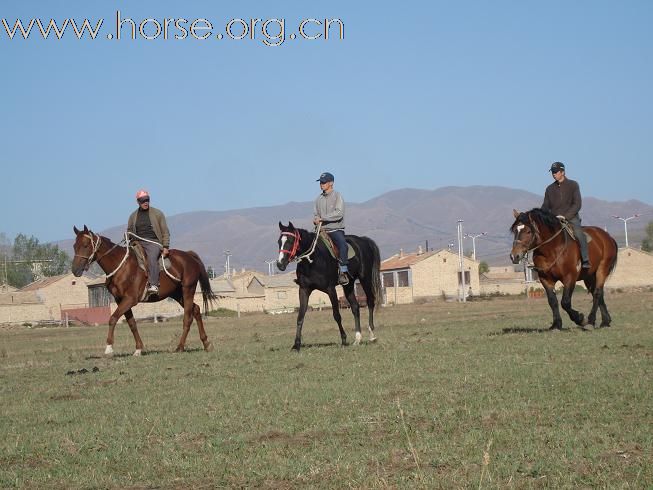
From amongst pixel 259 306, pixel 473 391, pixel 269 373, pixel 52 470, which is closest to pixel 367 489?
pixel 52 470

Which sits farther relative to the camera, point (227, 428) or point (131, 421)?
point (131, 421)

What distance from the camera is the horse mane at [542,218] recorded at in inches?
726

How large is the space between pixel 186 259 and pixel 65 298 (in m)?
91.0

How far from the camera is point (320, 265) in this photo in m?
18.6

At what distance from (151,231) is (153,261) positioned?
72 cm

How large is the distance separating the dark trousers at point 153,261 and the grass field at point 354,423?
4.30 m

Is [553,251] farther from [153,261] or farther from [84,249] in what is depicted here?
[84,249]

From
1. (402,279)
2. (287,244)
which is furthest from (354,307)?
(402,279)

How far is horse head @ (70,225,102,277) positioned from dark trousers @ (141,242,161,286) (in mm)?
1036

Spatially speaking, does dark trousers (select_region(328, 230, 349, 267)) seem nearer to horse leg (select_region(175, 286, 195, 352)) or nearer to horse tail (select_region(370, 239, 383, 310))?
horse tail (select_region(370, 239, 383, 310))

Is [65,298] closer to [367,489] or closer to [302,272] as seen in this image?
[302,272]

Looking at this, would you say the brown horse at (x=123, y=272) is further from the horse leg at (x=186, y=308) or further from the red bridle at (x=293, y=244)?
the red bridle at (x=293, y=244)

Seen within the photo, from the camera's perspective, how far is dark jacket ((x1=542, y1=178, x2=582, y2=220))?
19.4 metres

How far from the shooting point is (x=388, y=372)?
13.2 m
